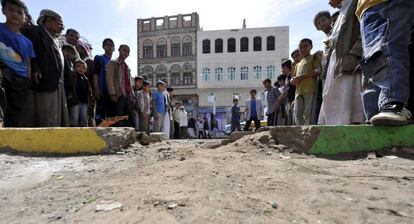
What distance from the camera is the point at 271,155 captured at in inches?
84.1

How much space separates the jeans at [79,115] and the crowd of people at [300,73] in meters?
0.01

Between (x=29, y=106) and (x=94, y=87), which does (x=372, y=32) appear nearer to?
(x=29, y=106)

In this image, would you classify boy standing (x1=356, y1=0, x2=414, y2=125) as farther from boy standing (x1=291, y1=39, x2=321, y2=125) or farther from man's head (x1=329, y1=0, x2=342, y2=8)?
boy standing (x1=291, y1=39, x2=321, y2=125)

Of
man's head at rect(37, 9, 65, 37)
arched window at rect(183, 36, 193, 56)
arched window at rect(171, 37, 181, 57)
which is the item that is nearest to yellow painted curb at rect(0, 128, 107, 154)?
man's head at rect(37, 9, 65, 37)

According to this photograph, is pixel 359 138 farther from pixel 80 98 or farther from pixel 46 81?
pixel 80 98

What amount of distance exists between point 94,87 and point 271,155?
3.60 metres

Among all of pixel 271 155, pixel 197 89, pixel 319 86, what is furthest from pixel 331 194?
pixel 197 89

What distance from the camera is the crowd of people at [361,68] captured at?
2004mm

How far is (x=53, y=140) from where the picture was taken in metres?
2.59

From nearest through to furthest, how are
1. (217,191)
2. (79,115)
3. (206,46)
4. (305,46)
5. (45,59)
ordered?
1. (217,191)
2. (45,59)
3. (305,46)
4. (79,115)
5. (206,46)

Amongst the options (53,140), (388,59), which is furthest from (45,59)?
(388,59)

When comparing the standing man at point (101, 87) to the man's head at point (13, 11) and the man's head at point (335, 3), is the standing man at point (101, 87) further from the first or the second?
the man's head at point (335, 3)

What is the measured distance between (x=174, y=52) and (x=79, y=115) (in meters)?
28.7

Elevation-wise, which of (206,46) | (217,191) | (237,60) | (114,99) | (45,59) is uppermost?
(206,46)
